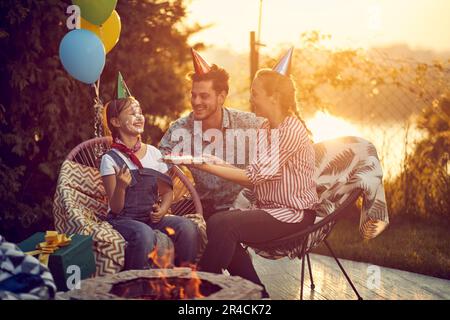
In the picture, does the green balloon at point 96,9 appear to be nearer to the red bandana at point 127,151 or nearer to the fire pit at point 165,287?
the red bandana at point 127,151

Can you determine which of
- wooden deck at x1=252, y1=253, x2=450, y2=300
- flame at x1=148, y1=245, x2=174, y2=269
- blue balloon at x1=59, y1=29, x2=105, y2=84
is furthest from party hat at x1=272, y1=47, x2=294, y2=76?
wooden deck at x1=252, y1=253, x2=450, y2=300

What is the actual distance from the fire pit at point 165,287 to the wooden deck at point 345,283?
1.49 m

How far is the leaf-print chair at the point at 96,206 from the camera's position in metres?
2.94

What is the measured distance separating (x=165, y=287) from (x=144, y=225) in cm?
82

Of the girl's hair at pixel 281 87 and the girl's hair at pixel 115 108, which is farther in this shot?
the girl's hair at pixel 115 108

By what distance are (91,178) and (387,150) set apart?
4.11 metres

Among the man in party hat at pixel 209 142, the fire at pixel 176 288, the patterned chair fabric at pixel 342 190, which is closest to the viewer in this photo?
the fire at pixel 176 288

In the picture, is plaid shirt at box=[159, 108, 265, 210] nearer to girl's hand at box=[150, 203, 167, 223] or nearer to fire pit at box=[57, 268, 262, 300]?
→ girl's hand at box=[150, 203, 167, 223]

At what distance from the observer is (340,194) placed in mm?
3295

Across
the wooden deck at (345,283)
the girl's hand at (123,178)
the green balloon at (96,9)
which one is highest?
the green balloon at (96,9)

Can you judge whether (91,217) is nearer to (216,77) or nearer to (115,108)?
(115,108)

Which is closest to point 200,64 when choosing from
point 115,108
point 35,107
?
point 115,108

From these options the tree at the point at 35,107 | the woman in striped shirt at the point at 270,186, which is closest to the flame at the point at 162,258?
the woman in striped shirt at the point at 270,186
